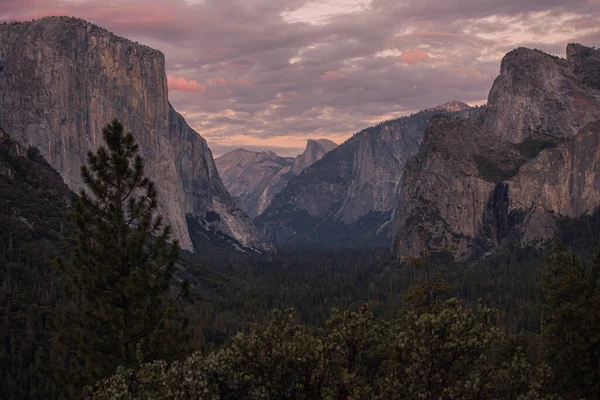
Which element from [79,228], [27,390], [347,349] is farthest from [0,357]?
[347,349]

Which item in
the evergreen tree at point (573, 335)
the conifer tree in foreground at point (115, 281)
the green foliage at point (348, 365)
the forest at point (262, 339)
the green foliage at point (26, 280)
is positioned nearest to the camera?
the green foliage at point (348, 365)

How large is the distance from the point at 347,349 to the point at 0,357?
93922mm

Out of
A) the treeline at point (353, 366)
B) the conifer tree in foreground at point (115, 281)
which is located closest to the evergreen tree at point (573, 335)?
the treeline at point (353, 366)

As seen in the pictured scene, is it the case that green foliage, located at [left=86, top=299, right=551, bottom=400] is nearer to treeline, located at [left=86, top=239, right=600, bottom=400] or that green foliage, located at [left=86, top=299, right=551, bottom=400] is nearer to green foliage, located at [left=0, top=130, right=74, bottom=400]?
treeline, located at [left=86, top=239, right=600, bottom=400]

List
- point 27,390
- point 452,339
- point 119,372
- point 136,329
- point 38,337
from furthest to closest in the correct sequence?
point 38,337 → point 27,390 → point 136,329 → point 119,372 → point 452,339

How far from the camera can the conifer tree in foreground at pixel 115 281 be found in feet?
129

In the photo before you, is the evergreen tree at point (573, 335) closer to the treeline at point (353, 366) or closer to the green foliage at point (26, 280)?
the treeline at point (353, 366)

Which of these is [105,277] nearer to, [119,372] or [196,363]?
[119,372]

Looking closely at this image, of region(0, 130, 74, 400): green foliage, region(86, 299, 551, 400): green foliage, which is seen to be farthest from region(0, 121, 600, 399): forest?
region(0, 130, 74, 400): green foliage

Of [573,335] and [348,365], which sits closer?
[348,365]

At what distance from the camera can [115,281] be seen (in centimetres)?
4059

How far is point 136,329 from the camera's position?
39594mm

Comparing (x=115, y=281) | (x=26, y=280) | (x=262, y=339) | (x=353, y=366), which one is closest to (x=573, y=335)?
(x=353, y=366)

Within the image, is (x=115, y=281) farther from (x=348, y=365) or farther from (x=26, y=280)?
(x=26, y=280)
